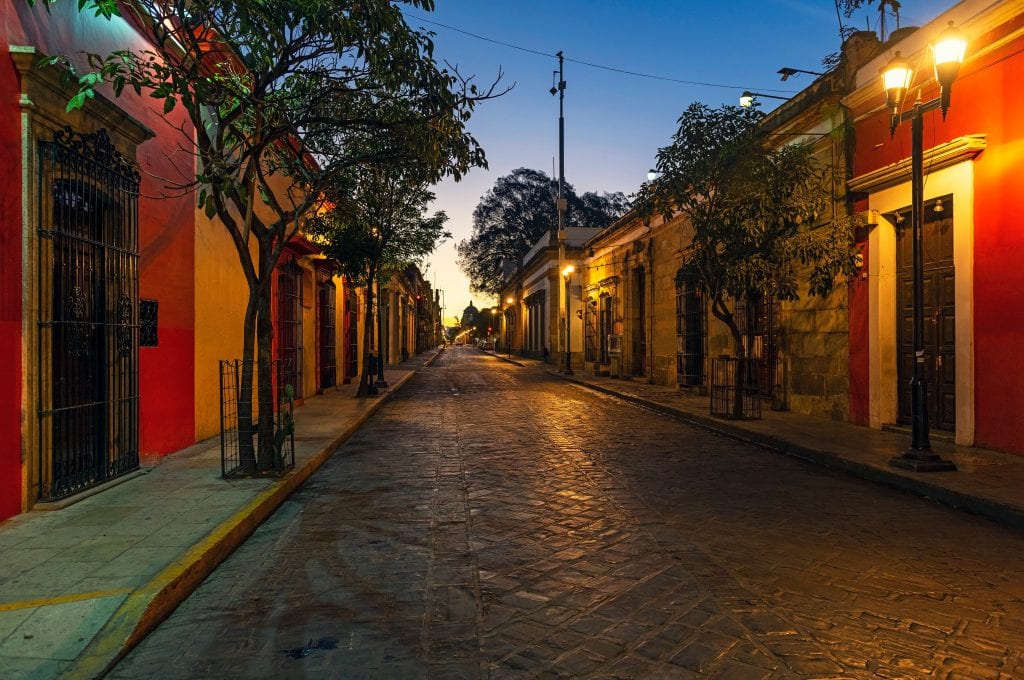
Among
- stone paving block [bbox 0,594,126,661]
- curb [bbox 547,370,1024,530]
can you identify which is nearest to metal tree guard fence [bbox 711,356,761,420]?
curb [bbox 547,370,1024,530]

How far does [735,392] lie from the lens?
12.6 metres

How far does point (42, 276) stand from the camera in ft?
19.3

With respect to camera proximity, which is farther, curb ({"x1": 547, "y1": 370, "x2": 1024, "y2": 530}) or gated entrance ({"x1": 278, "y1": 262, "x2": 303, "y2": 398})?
gated entrance ({"x1": 278, "y1": 262, "x2": 303, "y2": 398})

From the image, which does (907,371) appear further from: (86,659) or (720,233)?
(86,659)

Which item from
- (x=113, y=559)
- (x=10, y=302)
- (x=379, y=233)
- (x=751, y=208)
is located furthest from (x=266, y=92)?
(x=379, y=233)

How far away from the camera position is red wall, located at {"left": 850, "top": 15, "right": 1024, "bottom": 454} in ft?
27.9

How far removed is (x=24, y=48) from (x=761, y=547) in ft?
23.6

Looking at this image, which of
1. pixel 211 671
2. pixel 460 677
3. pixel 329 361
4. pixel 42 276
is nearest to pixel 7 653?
pixel 211 671

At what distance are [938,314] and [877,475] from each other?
3.77 meters

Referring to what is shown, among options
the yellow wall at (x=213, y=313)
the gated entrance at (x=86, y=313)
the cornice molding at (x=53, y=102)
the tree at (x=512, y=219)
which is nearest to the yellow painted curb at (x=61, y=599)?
the gated entrance at (x=86, y=313)

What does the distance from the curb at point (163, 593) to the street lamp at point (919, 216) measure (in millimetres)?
7091

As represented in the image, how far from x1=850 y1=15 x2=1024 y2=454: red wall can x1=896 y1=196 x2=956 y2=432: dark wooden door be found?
715 mm

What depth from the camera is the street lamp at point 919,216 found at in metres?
7.55

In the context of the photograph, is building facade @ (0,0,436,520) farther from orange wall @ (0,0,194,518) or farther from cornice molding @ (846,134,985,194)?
cornice molding @ (846,134,985,194)
